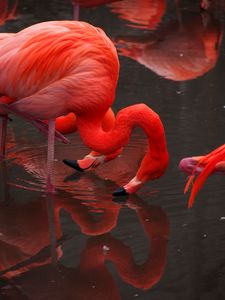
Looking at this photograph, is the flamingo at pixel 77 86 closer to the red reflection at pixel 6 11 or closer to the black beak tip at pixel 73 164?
the black beak tip at pixel 73 164

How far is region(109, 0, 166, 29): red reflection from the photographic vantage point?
31.9 feet

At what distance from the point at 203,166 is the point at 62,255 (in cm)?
89

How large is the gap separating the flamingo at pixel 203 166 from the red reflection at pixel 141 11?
509cm

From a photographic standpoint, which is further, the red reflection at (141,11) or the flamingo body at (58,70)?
the red reflection at (141,11)

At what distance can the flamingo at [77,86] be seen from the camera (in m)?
5.12

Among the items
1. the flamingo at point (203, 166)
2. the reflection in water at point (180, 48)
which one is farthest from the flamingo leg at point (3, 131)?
the reflection in water at point (180, 48)

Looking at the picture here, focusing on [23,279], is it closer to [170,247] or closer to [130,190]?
[170,247]

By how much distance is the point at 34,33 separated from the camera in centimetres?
527

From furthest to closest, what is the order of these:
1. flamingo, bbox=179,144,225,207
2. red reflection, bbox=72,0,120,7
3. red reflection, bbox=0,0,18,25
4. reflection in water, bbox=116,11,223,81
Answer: red reflection, bbox=0,0,18,25 < red reflection, bbox=72,0,120,7 < reflection in water, bbox=116,11,223,81 < flamingo, bbox=179,144,225,207

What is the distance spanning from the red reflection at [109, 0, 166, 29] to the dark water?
84.3 inches

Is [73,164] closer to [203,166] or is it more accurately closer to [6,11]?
[203,166]

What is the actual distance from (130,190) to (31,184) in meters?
0.66

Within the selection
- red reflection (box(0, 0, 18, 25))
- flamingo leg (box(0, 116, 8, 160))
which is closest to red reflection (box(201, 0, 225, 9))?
red reflection (box(0, 0, 18, 25))

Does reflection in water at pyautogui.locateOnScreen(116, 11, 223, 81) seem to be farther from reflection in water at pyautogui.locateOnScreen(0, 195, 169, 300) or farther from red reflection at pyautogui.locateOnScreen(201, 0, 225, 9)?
reflection in water at pyautogui.locateOnScreen(0, 195, 169, 300)
